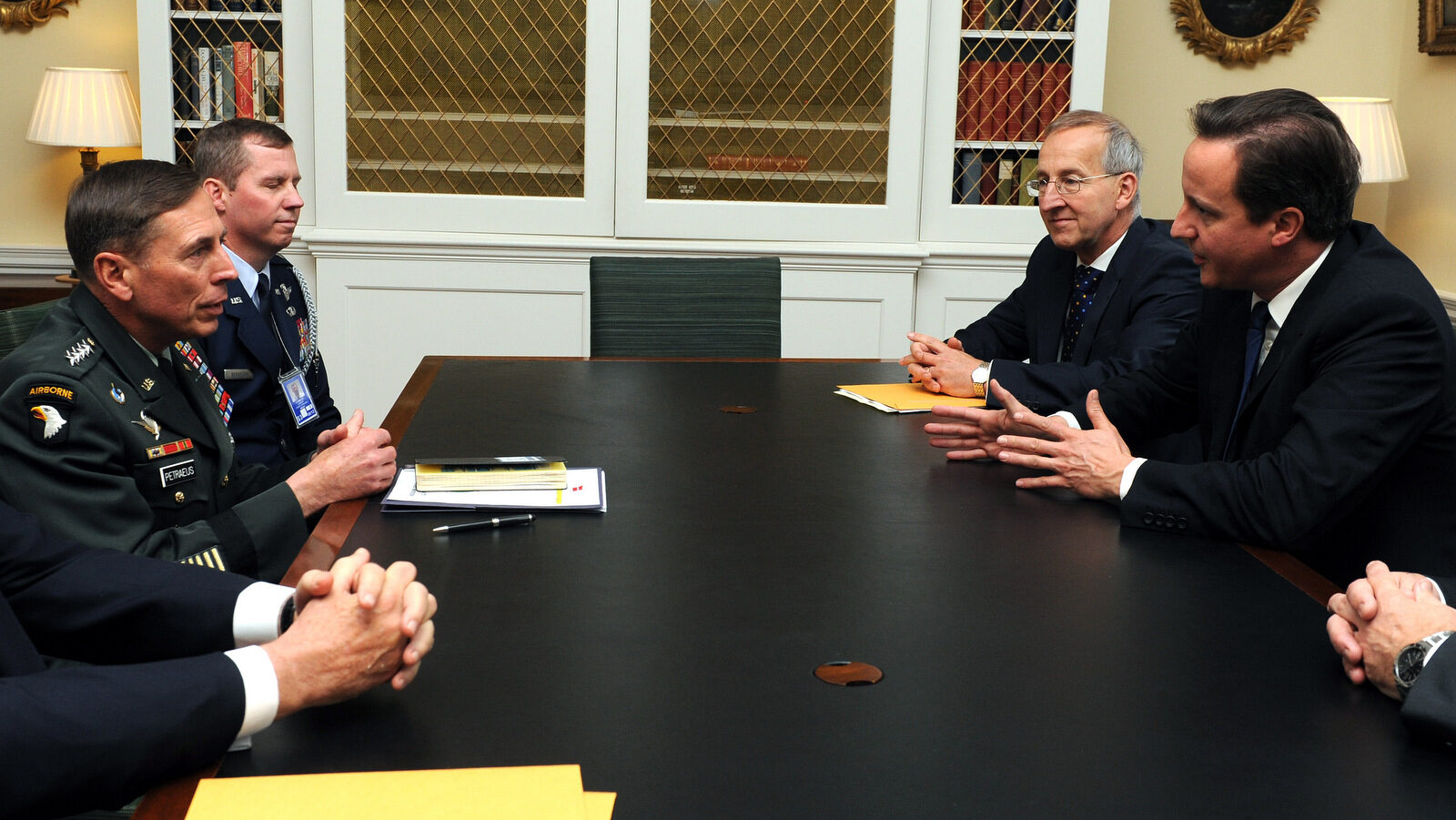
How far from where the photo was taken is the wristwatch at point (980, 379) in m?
2.59

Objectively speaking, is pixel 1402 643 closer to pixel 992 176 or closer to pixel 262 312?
pixel 262 312

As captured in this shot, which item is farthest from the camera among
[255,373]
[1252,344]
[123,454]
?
[255,373]

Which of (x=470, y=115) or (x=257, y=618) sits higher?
(x=470, y=115)

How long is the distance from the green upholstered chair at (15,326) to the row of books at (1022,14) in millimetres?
3145

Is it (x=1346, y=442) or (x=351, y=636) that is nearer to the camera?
(x=351, y=636)

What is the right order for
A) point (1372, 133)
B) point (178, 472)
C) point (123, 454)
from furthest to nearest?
point (1372, 133)
point (178, 472)
point (123, 454)

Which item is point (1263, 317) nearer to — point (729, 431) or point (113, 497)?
point (729, 431)

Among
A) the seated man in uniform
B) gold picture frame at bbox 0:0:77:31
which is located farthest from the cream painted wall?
the seated man in uniform

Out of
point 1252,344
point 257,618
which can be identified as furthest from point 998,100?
point 257,618

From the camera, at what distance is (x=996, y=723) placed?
109 centimetres

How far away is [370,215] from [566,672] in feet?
11.0

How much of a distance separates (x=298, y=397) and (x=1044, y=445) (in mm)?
1485

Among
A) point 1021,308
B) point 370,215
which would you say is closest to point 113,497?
point 1021,308

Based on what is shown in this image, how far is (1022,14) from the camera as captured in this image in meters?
4.29
